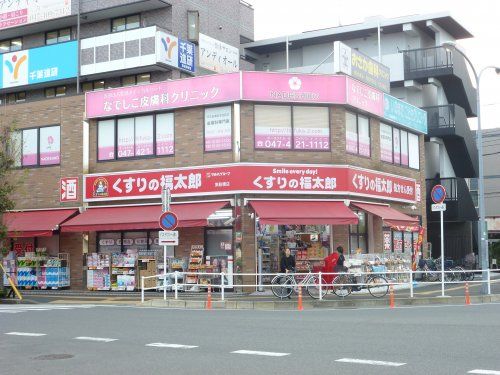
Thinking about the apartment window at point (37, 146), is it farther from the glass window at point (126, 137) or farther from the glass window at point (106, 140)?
the glass window at point (126, 137)

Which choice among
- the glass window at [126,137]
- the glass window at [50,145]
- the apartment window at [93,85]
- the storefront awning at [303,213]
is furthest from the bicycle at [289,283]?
the apartment window at [93,85]

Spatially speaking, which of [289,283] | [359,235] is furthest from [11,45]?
[289,283]

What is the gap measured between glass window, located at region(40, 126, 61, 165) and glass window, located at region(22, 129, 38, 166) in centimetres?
35

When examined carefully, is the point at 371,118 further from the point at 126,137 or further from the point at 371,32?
the point at 371,32

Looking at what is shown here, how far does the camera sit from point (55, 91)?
115 ft

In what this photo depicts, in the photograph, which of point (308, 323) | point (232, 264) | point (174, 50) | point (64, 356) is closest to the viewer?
point (64, 356)

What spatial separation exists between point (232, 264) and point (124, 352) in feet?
46.6

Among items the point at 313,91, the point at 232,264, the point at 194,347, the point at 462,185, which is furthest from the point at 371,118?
the point at 194,347

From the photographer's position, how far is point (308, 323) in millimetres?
13766

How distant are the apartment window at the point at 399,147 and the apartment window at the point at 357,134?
1516 millimetres

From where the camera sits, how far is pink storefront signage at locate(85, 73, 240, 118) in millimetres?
24688

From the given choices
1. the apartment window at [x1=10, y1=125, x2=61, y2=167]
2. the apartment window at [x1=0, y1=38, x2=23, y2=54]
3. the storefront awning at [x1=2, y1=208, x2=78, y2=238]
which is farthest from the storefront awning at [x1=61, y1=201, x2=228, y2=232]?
the apartment window at [x1=0, y1=38, x2=23, y2=54]

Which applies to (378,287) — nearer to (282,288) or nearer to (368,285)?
(368,285)

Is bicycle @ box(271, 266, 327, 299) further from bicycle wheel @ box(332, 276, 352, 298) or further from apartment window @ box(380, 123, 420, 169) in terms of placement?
apartment window @ box(380, 123, 420, 169)
